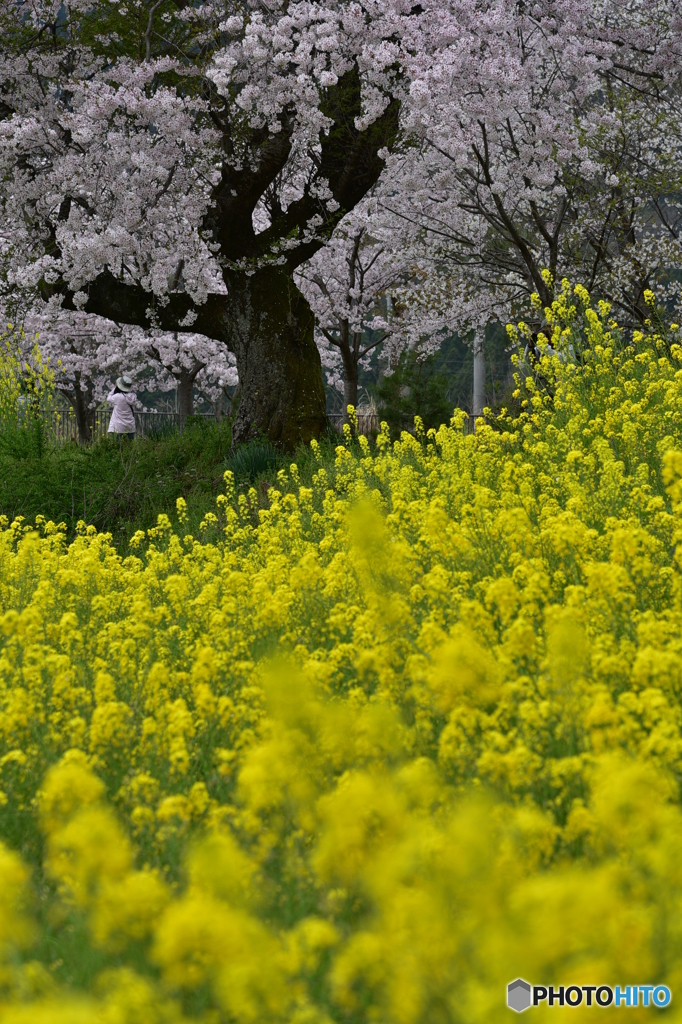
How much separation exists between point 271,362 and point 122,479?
2.34m

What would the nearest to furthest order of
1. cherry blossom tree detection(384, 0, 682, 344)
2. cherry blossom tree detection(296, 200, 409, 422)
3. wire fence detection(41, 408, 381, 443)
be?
cherry blossom tree detection(384, 0, 682, 344) → cherry blossom tree detection(296, 200, 409, 422) → wire fence detection(41, 408, 381, 443)

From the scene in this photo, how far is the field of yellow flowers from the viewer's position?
6.02ft

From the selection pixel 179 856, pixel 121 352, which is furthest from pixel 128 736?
pixel 121 352

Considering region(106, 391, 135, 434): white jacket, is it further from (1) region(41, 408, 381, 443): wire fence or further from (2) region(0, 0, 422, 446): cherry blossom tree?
(1) region(41, 408, 381, 443): wire fence

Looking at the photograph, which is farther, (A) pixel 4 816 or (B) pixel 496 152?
(B) pixel 496 152

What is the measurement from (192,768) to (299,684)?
1.12m

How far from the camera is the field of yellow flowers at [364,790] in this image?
1.84m

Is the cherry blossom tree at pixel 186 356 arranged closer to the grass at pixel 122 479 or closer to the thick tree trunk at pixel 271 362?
the thick tree trunk at pixel 271 362

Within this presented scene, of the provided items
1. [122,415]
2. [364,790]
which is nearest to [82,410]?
[122,415]

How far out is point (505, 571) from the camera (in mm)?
4996

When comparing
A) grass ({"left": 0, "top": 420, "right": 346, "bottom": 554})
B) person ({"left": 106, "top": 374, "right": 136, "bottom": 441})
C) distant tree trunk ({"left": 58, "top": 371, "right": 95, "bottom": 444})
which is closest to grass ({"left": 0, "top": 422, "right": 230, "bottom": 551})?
grass ({"left": 0, "top": 420, "right": 346, "bottom": 554})

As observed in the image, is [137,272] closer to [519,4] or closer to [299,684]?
[519,4]

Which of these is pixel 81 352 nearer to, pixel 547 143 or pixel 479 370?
pixel 479 370

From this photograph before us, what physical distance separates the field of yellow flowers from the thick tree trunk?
6.39 meters
